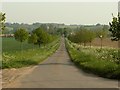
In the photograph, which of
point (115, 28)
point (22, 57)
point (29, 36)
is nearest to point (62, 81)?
point (115, 28)

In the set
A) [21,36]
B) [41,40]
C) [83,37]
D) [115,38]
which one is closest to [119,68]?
[115,38]

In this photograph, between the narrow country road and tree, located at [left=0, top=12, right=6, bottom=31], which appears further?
tree, located at [left=0, top=12, right=6, bottom=31]

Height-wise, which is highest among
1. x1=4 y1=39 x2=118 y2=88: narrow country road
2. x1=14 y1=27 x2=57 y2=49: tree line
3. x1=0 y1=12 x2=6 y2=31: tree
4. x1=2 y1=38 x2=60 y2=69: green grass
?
x1=0 y1=12 x2=6 y2=31: tree

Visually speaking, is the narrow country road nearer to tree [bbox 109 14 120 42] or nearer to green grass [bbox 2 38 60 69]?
tree [bbox 109 14 120 42]

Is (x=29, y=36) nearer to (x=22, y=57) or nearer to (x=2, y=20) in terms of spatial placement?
(x=22, y=57)

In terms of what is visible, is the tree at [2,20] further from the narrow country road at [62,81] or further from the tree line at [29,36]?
the tree line at [29,36]

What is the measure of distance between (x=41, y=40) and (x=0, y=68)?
58208mm

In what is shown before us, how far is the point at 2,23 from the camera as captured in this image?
2870 cm

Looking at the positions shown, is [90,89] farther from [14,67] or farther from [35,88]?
[14,67]

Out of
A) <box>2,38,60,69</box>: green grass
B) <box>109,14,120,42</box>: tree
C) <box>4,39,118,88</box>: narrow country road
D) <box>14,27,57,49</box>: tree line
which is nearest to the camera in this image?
<box>4,39,118,88</box>: narrow country road

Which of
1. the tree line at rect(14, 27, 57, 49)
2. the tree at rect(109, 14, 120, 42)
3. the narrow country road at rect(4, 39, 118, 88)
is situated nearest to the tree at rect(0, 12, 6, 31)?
the narrow country road at rect(4, 39, 118, 88)

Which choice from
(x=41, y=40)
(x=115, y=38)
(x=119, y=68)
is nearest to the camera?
(x=119, y=68)

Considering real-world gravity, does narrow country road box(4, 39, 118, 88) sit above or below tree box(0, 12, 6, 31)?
below

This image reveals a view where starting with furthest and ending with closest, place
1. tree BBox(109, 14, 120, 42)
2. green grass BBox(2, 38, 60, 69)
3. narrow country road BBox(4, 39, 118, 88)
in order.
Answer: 1. green grass BBox(2, 38, 60, 69)
2. tree BBox(109, 14, 120, 42)
3. narrow country road BBox(4, 39, 118, 88)
